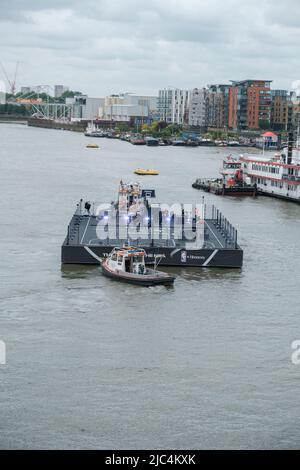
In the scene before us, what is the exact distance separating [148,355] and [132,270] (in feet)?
15.9

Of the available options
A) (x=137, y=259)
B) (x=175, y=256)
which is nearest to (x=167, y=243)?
(x=175, y=256)

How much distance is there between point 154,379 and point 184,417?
1.43 meters

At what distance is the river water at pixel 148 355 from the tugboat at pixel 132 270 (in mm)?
246

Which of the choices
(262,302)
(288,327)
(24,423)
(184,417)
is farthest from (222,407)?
(262,302)

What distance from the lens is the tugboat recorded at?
721 inches

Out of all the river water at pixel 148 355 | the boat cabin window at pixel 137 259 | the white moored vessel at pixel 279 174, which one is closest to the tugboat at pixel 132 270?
the boat cabin window at pixel 137 259

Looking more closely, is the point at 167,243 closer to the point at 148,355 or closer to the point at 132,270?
the point at 132,270

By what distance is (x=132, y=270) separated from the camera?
61.3 feet

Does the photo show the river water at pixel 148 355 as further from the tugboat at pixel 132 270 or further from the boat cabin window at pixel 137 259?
the boat cabin window at pixel 137 259

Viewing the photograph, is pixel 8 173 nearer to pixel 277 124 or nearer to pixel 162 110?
pixel 277 124

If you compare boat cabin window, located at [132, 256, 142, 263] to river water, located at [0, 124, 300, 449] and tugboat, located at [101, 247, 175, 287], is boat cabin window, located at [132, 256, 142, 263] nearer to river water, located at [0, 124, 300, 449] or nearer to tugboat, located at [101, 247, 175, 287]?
tugboat, located at [101, 247, 175, 287]

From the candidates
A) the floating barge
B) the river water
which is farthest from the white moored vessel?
the river water

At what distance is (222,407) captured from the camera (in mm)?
11914

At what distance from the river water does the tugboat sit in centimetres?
25
